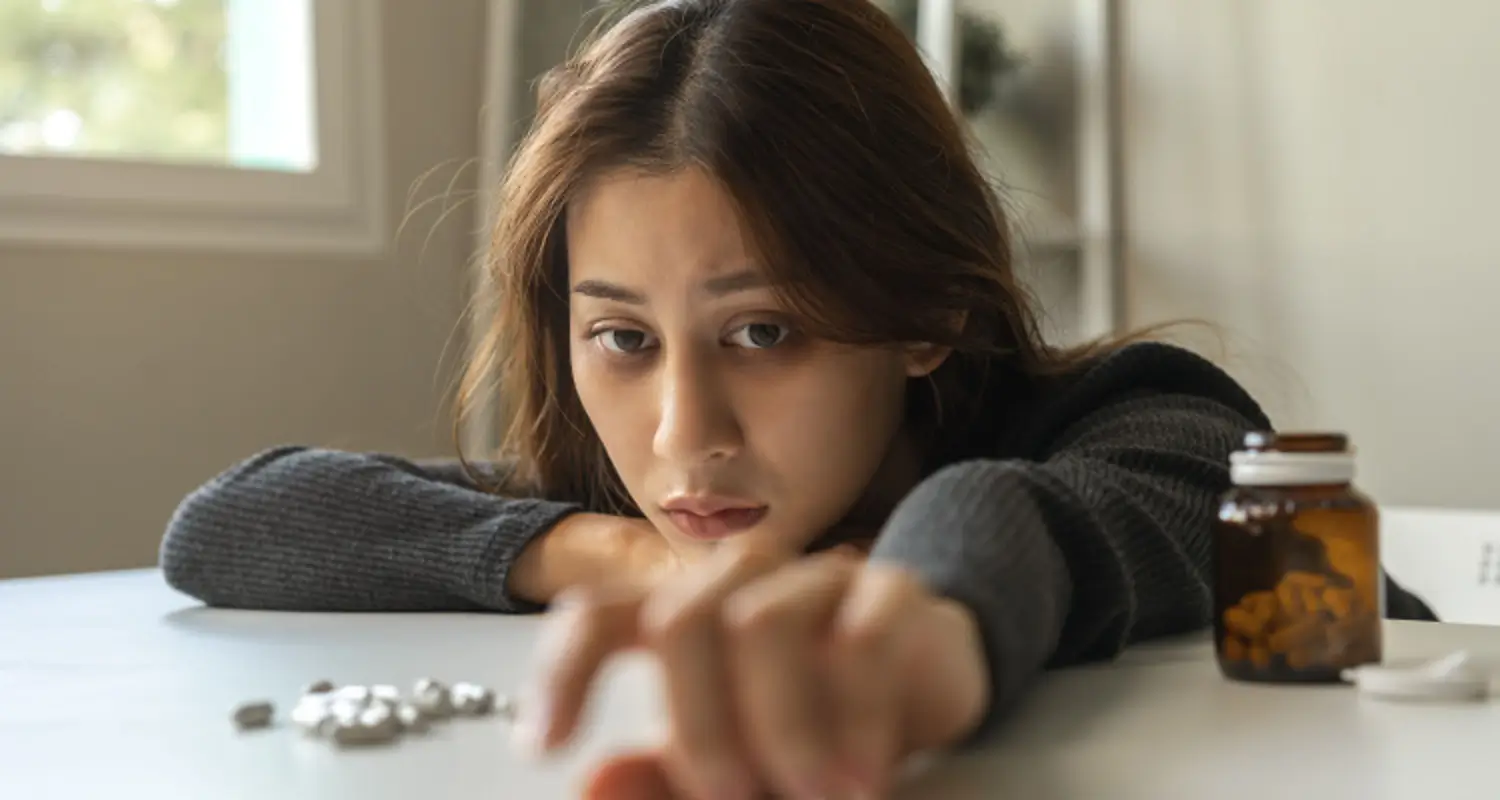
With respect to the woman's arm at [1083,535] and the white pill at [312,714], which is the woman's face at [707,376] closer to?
the woman's arm at [1083,535]

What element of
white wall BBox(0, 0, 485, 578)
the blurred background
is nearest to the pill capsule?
white wall BBox(0, 0, 485, 578)

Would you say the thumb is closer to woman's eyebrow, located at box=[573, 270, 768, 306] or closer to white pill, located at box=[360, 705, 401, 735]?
white pill, located at box=[360, 705, 401, 735]

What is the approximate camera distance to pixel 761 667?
396 millimetres

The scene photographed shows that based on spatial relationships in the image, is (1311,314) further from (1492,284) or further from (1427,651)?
(1427,651)

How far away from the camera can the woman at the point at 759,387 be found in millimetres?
841

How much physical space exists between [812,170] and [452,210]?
116 centimetres

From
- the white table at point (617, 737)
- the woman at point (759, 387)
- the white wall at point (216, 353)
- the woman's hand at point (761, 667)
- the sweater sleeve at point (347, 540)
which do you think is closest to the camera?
the woman's hand at point (761, 667)

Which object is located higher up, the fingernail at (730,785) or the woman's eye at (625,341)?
the woman's eye at (625,341)

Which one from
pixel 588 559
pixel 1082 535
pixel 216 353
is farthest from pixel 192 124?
pixel 1082 535

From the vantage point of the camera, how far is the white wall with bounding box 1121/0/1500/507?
2.03 m

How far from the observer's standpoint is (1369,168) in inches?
82.9

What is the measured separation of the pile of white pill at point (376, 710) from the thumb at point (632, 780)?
0.56 ft

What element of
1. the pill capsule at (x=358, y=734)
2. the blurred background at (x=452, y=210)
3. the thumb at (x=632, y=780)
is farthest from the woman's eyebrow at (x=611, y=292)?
the blurred background at (x=452, y=210)

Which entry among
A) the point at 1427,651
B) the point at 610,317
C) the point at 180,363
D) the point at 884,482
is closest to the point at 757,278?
the point at 610,317
